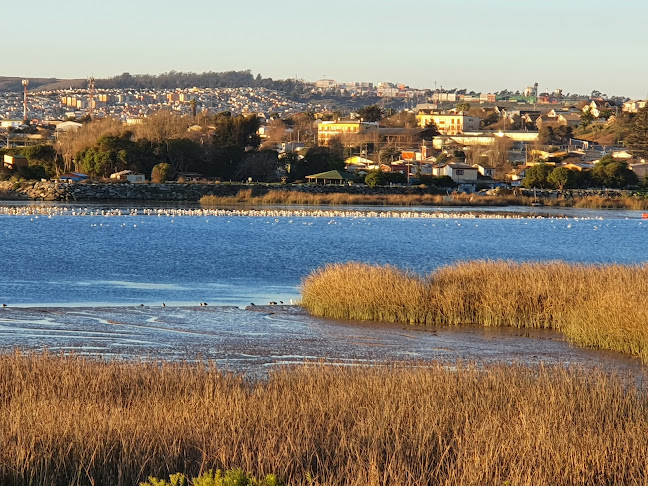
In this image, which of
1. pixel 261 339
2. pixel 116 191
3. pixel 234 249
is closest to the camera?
pixel 261 339

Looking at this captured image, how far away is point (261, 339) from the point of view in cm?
1862

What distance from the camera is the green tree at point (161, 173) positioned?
87.2 meters

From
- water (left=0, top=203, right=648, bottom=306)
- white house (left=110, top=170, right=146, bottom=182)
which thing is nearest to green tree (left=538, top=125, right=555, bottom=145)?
white house (left=110, top=170, right=146, bottom=182)

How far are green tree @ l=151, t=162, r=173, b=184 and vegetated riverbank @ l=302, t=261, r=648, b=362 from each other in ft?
216

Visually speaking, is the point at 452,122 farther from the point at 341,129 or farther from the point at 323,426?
the point at 323,426

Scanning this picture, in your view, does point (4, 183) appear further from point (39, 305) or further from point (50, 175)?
point (39, 305)

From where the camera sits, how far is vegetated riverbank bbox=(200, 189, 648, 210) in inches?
3194

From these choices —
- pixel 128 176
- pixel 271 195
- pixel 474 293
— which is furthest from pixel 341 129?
pixel 474 293

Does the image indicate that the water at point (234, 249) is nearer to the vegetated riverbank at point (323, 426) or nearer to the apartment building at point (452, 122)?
the vegetated riverbank at point (323, 426)

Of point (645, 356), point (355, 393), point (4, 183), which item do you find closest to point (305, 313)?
point (645, 356)

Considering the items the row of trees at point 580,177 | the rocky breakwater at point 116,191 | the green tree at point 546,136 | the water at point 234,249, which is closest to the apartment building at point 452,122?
the green tree at point 546,136

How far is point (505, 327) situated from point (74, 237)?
28.5m

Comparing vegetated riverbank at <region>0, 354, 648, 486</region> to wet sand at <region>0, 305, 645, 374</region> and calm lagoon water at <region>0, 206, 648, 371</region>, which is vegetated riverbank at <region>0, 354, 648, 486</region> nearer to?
wet sand at <region>0, 305, 645, 374</region>

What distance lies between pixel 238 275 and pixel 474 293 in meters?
11.5
